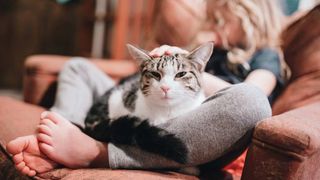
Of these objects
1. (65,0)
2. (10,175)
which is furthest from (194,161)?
(65,0)

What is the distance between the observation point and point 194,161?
865 mm

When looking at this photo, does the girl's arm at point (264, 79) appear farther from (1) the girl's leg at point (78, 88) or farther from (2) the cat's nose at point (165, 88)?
(1) the girl's leg at point (78, 88)

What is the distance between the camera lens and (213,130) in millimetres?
847

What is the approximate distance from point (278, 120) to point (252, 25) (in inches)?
25.4

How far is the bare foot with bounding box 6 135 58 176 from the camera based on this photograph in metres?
0.84

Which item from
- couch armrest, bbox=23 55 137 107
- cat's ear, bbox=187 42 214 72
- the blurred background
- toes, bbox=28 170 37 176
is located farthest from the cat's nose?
the blurred background

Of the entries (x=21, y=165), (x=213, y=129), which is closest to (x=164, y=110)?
(x=213, y=129)

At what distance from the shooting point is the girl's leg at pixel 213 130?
0.84 meters

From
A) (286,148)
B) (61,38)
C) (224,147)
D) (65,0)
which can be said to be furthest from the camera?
(61,38)

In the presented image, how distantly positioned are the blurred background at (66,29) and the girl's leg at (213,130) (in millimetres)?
1522

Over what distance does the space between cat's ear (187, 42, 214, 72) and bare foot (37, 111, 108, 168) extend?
0.29m

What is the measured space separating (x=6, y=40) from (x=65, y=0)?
1.90 ft

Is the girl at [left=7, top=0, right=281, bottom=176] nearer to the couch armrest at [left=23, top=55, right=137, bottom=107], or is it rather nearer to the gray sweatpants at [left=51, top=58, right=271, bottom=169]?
the gray sweatpants at [left=51, top=58, right=271, bottom=169]

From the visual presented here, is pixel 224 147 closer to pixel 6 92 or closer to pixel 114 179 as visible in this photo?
pixel 114 179
